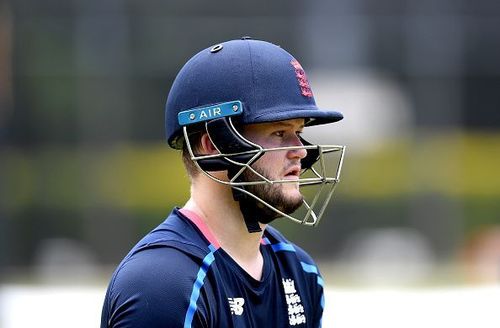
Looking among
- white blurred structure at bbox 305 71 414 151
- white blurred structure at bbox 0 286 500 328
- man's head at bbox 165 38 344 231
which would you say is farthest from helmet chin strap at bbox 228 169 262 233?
white blurred structure at bbox 305 71 414 151

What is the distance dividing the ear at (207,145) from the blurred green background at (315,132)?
1238 cm

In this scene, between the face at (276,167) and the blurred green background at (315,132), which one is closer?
the face at (276,167)

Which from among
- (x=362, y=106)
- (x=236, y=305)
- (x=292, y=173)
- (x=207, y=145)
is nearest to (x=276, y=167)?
(x=292, y=173)

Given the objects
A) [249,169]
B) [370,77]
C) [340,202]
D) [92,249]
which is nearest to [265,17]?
[370,77]

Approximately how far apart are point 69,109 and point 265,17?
301 centimetres

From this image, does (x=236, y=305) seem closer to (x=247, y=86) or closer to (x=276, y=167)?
(x=276, y=167)

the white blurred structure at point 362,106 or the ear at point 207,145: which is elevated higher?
the white blurred structure at point 362,106

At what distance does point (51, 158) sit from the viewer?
16.9 m

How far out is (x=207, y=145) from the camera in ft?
11.1

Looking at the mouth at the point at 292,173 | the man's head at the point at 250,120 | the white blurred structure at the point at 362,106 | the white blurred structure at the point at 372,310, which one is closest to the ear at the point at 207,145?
the man's head at the point at 250,120

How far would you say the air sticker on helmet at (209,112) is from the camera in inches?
131

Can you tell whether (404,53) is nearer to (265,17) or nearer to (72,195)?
(265,17)

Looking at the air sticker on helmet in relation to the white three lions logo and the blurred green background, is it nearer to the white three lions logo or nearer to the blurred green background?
the white three lions logo

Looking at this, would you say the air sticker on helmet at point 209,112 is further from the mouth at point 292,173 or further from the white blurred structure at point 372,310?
the white blurred structure at point 372,310
